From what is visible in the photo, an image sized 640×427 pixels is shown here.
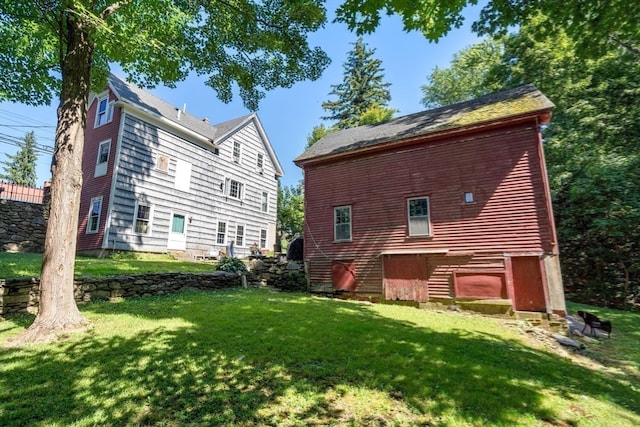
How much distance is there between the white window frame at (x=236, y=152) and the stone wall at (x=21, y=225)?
11.1 meters

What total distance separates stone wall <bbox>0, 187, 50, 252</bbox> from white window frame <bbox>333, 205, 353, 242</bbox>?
15.4 m

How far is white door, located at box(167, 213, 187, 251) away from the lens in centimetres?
1752

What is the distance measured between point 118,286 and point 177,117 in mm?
14587

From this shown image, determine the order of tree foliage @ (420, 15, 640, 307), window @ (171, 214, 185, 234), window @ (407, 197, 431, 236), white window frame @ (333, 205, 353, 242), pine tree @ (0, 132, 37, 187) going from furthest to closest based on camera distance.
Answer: pine tree @ (0, 132, 37, 187) → window @ (171, 214, 185, 234) → tree foliage @ (420, 15, 640, 307) → white window frame @ (333, 205, 353, 242) → window @ (407, 197, 431, 236)

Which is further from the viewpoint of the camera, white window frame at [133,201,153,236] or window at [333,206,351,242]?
white window frame at [133,201,153,236]

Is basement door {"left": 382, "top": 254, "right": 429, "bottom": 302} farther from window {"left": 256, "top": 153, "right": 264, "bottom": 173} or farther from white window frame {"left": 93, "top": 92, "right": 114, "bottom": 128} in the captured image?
white window frame {"left": 93, "top": 92, "right": 114, "bottom": 128}

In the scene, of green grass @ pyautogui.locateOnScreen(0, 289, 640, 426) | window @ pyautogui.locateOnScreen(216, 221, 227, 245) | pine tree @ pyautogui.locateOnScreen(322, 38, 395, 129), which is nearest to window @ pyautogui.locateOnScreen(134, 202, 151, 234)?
window @ pyautogui.locateOnScreen(216, 221, 227, 245)

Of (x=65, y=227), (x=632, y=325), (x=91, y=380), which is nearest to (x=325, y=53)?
(x=65, y=227)

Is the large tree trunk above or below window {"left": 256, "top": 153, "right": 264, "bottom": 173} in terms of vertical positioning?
below

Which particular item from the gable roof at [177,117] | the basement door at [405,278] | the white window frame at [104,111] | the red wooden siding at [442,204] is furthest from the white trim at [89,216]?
the basement door at [405,278]

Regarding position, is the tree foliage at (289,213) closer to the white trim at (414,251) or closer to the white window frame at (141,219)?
the white window frame at (141,219)

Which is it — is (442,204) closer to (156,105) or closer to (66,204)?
(66,204)

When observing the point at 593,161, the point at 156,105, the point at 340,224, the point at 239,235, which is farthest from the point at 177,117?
the point at 593,161

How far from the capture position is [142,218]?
53.2 feet
